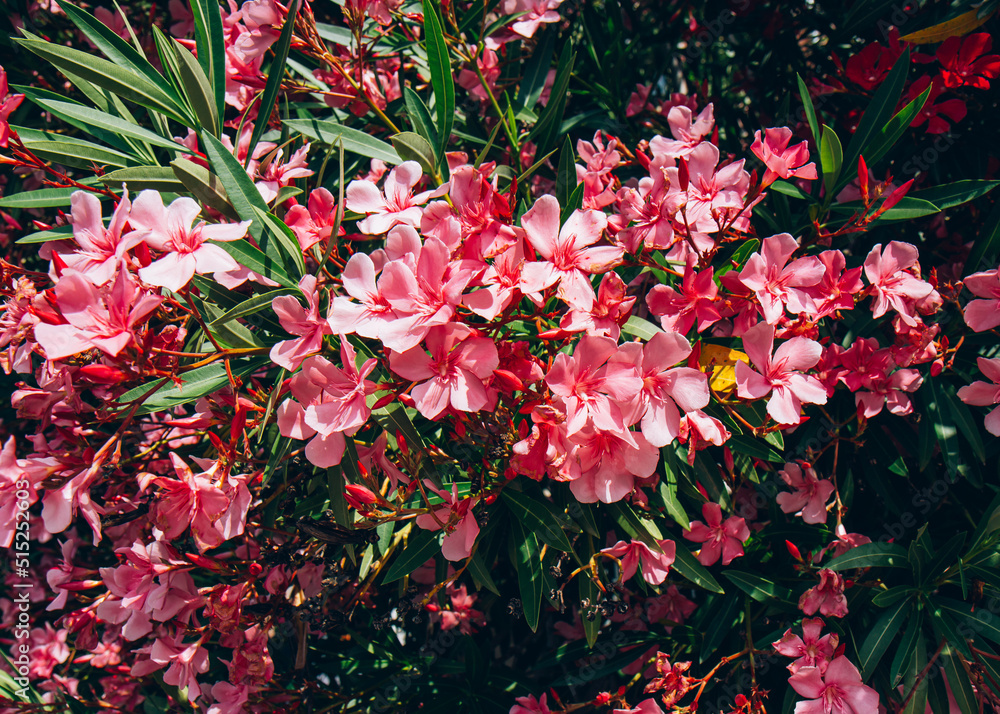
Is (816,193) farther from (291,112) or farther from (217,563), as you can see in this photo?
(217,563)

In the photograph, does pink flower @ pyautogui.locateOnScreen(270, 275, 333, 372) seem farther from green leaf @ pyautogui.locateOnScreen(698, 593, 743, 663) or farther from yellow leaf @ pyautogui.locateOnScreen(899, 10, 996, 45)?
yellow leaf @ pyautogui.locateOnScreen(899, 10, 996, 45)

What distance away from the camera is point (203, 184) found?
1.01m

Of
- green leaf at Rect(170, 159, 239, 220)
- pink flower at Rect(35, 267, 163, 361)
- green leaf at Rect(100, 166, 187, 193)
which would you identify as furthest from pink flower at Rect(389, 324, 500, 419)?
green leaf at Rect(100, 166, 187, 193)

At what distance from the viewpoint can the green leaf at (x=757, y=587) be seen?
133cm

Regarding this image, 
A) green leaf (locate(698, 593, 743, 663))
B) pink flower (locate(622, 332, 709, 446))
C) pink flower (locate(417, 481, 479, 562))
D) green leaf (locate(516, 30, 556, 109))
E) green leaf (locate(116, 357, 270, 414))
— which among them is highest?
green leaf (locate(516, 30, 556, 109))

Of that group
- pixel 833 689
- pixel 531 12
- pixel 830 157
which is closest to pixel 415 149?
pixel 531 12

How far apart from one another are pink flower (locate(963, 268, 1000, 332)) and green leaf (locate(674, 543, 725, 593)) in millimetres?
689

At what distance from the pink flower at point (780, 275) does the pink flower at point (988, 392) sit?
443 millimetres

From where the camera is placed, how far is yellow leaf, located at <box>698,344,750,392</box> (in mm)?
1141

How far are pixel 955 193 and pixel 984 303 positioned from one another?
0.32 m

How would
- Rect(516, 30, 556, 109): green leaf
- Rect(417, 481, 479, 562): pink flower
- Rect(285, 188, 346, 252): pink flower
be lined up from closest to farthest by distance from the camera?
Rect(417, 481, 479, 562): pink flower, Rect(285, 188, 346, 252): pink flower, Rect(516, 30, 556, 109): green leaf

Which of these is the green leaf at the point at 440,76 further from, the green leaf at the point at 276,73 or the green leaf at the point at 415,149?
the green leaf at the point at 276,73

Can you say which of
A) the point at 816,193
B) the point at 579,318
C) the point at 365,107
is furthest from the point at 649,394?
the point at 365,107

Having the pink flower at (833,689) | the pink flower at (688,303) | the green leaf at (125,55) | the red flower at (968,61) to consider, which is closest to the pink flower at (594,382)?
the pink flower at (688,303)
